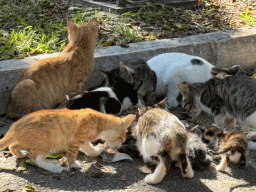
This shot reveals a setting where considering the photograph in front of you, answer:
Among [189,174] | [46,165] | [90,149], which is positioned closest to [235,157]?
[189,174]

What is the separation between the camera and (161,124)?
118 inches

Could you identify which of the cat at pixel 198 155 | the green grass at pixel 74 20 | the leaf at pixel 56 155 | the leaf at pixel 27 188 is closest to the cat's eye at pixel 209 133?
the cat at pixel 198 155

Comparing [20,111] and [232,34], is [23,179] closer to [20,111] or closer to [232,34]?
[20,111]

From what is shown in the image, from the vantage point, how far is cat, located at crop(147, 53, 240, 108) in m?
4.77

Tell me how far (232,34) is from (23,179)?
179 inches

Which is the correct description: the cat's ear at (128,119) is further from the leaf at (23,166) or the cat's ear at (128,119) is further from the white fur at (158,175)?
the leaf at (23,166)

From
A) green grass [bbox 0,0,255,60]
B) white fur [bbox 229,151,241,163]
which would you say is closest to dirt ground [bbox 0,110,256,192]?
white fur [bbox 229,151,241,163]

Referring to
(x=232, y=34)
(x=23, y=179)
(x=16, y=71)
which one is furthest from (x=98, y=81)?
(x=232, y=34)

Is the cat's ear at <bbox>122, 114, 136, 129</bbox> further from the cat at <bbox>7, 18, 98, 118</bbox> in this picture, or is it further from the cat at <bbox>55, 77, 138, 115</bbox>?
the cat at <bbox>7, 18, 98, 118</bbox>

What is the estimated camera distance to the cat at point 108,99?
395 centimetres

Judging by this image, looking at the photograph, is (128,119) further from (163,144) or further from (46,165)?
(46,165)

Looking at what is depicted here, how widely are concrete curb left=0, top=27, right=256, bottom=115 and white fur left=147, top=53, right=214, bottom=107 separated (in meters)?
0.34

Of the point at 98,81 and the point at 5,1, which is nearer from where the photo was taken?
the point at 98,81

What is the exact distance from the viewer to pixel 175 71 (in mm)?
4855
